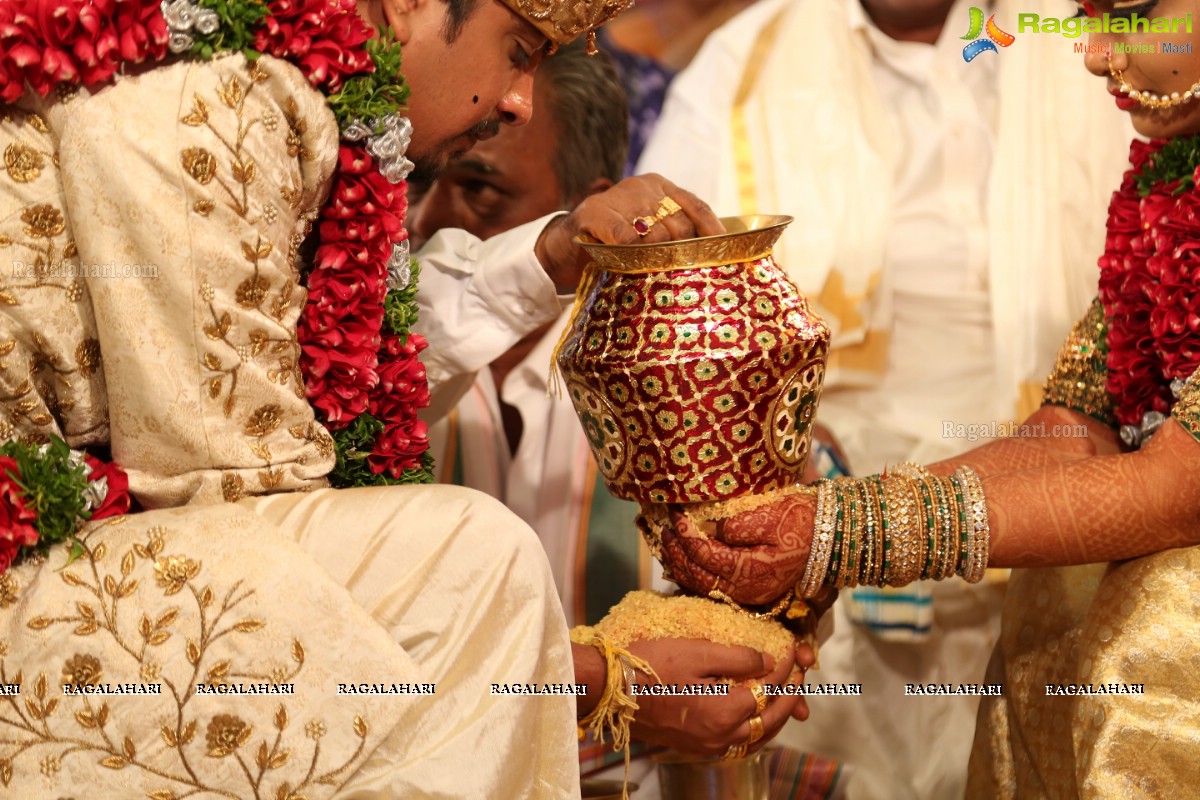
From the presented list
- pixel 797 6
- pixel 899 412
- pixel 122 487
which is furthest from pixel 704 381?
pixel 797 6

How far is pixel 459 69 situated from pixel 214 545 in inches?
33.4

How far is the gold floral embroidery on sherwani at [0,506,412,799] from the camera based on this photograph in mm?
1564

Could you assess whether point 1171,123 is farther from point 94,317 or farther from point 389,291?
point 94,317

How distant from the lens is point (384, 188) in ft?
6.32

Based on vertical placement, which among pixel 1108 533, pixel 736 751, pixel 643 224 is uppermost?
pixel 643 224

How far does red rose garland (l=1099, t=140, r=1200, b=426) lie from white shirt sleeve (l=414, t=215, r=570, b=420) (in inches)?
40.4

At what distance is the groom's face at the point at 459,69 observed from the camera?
1.97 m

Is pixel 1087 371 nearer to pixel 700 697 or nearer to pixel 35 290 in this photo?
pixel 700 697

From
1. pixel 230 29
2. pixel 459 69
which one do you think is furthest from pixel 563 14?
pixel 230 29

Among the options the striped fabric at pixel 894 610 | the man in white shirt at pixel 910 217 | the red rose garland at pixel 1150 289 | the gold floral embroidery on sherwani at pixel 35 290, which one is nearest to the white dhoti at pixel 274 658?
the gold floral embroidery on sherwani at pixel 35 290

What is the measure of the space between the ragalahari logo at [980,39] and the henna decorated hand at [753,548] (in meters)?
1.72

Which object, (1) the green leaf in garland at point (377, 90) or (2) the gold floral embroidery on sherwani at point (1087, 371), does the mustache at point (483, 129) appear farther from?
(2) the gold floral embroidery on sherwani at point (1087, 371)

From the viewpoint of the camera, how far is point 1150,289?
87.9 inches

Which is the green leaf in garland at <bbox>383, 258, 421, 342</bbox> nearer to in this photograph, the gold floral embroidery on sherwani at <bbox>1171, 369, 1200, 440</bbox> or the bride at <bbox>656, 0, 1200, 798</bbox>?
the bride at <bbox>656, 0, 1200, 798</bbox>
